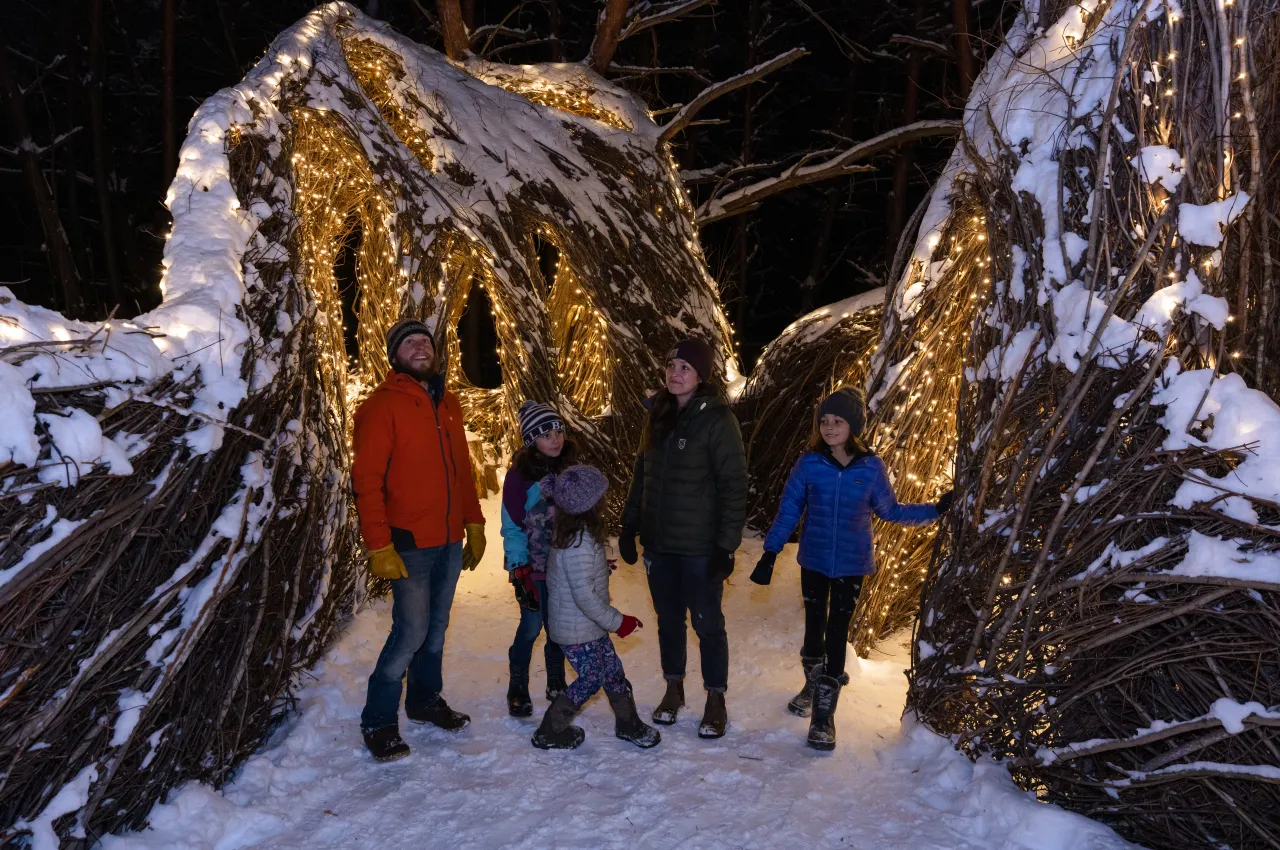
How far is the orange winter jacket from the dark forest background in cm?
783

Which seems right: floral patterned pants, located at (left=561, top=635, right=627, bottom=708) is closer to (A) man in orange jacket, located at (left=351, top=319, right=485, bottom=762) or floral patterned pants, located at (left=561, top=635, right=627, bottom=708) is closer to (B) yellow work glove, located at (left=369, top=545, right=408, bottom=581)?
(A) man in orange jacket, located at (left=351, top=319, right=485, bottom=762)

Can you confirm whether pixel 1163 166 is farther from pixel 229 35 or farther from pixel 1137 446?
pixel 229 35

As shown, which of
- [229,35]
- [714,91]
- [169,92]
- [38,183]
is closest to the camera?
[714,91]

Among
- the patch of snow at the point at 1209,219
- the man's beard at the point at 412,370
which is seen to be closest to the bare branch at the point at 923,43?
the patch of snow at the point at 1209,219

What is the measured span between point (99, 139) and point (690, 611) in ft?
34.0

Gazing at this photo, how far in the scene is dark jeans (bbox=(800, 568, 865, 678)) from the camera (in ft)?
11.8

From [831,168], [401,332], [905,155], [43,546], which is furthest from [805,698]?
[905,155]

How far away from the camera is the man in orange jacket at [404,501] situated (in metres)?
3.32

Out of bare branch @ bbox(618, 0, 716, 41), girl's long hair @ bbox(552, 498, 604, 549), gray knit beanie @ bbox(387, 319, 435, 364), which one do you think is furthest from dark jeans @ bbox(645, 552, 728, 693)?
bare branch @ bbox(618, 0, 716, 41)

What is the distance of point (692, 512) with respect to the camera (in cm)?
356

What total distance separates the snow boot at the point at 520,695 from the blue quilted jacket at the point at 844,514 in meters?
1.09

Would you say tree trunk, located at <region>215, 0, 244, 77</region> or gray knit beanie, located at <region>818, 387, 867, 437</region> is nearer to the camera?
gray knit beanie, located at <region>818, 387, 867, 437</region>

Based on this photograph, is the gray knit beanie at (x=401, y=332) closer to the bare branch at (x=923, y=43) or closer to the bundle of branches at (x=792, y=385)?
the bundle of branches at (x=792, y=385)

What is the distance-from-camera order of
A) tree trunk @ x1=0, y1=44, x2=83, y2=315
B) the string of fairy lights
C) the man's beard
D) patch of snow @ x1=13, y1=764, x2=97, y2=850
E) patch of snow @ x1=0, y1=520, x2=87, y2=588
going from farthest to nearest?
tree trunk @ x1=0, y1=44, x2=83, y2=315, the string of fairy lights, the man's beard, patch of snow @ x1=13, y1=764, x2=97, y2=850, patch of snow @ x1=0, y1=520, x2=87, y2=588
